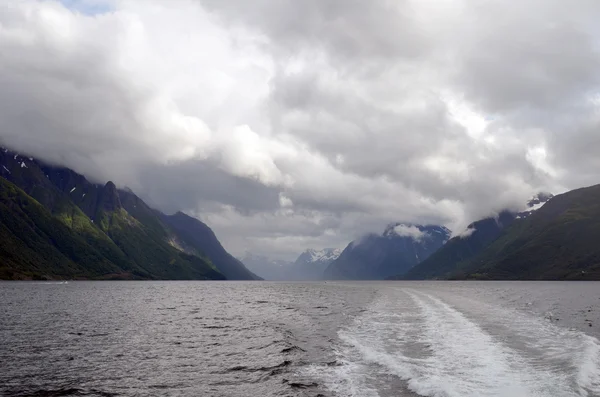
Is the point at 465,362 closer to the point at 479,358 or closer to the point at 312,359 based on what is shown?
the point at 479,358

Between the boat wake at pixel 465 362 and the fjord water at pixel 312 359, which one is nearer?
the boat wake at pixel 465 362

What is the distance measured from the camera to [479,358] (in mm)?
35531

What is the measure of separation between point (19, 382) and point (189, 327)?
111 feet

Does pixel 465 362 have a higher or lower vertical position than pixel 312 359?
higher

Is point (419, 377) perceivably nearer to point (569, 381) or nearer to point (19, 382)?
point (569, 381)

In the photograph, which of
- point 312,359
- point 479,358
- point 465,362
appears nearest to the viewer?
point 465,362

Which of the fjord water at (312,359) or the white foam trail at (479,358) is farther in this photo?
the fjord water at (312,359)

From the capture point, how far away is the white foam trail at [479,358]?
26688mm

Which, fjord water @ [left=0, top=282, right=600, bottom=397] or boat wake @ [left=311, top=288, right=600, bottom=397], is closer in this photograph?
boat wake @ [left=311, top=288, right=600, bottom=397]

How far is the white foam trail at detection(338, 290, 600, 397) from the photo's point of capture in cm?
2669

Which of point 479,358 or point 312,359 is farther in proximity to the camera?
point 312,359

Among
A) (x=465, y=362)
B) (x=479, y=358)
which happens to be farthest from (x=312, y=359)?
(x=479, y=358)

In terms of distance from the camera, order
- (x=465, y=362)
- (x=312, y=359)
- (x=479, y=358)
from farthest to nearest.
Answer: (x=312, y=359) → (x=479, y=358) → (x=465, y=362)

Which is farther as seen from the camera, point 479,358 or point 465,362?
point 479,358
